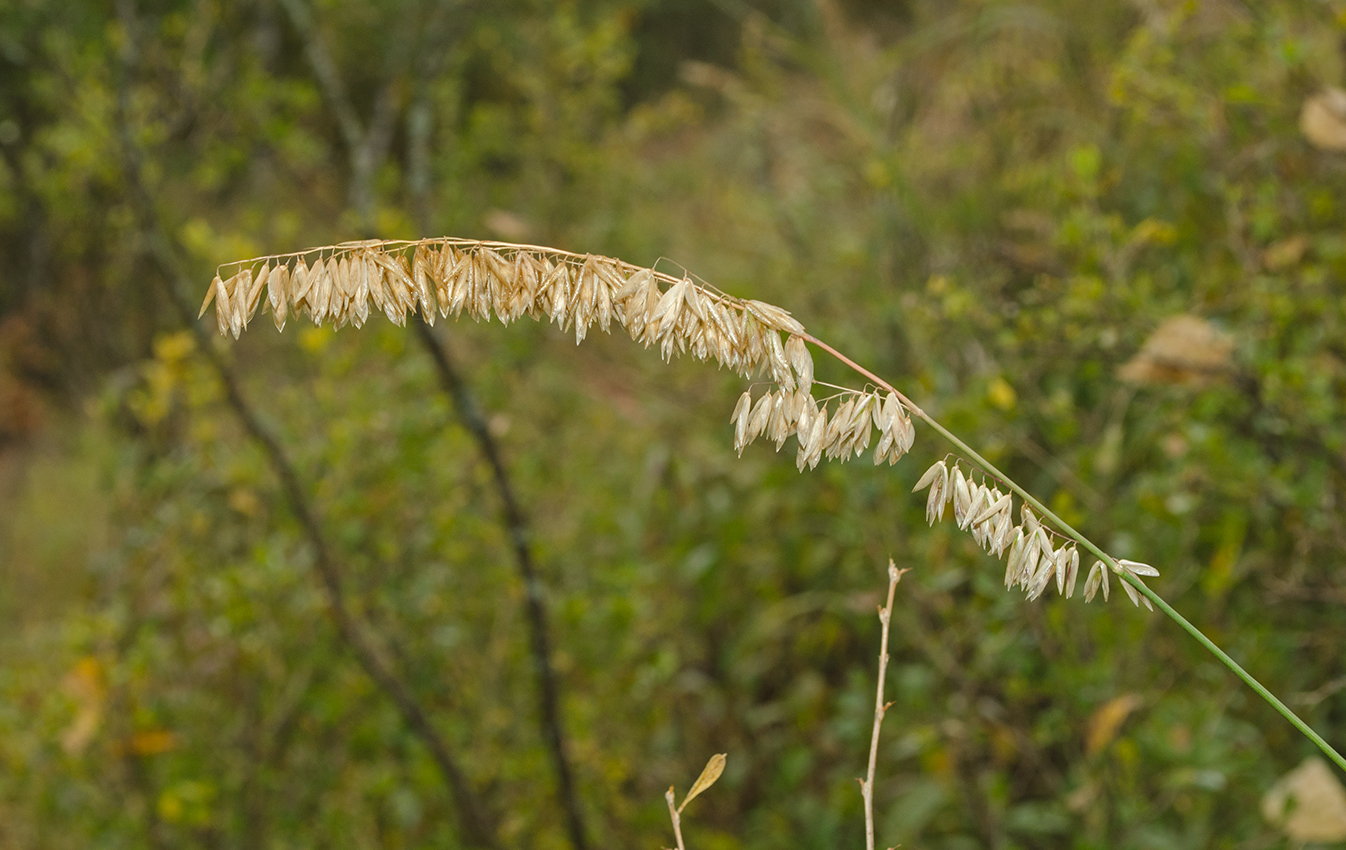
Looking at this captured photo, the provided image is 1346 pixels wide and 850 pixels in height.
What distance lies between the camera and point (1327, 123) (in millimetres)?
1696

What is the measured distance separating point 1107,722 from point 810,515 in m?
1.18

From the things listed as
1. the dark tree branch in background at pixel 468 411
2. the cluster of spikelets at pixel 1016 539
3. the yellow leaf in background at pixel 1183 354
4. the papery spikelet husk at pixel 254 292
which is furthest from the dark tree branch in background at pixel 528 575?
the yellow leaf in background at pixel 1183 354

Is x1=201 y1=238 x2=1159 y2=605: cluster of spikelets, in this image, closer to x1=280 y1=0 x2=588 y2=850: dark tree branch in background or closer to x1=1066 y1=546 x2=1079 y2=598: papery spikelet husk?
x1=1066 y1=546 x2=1079 y2=598: papery spikelet husk

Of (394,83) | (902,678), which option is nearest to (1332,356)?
(902,678)

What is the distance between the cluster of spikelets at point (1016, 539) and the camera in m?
0.67

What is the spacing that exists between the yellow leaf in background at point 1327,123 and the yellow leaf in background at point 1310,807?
117 centimetres

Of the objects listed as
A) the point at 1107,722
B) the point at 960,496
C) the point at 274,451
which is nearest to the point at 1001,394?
the point at 1107,722

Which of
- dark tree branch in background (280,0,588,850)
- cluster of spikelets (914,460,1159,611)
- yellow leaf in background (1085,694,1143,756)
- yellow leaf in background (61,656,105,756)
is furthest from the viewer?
yellow leaf in background (61,656,105,756)

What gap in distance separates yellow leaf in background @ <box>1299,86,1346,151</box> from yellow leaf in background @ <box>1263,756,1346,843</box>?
117 cm

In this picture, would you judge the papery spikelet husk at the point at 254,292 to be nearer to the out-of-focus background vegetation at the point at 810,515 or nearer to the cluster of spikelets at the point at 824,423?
the cluster of spikelets at the point at 824,423

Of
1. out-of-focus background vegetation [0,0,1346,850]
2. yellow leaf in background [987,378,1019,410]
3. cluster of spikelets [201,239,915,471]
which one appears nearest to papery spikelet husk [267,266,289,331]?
cluster of spikelets [201,239,915,471]

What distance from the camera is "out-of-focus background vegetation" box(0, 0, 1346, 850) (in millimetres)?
1678

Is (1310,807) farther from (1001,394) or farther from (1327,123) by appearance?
(1327,123)

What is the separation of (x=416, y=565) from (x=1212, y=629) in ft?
6.36
